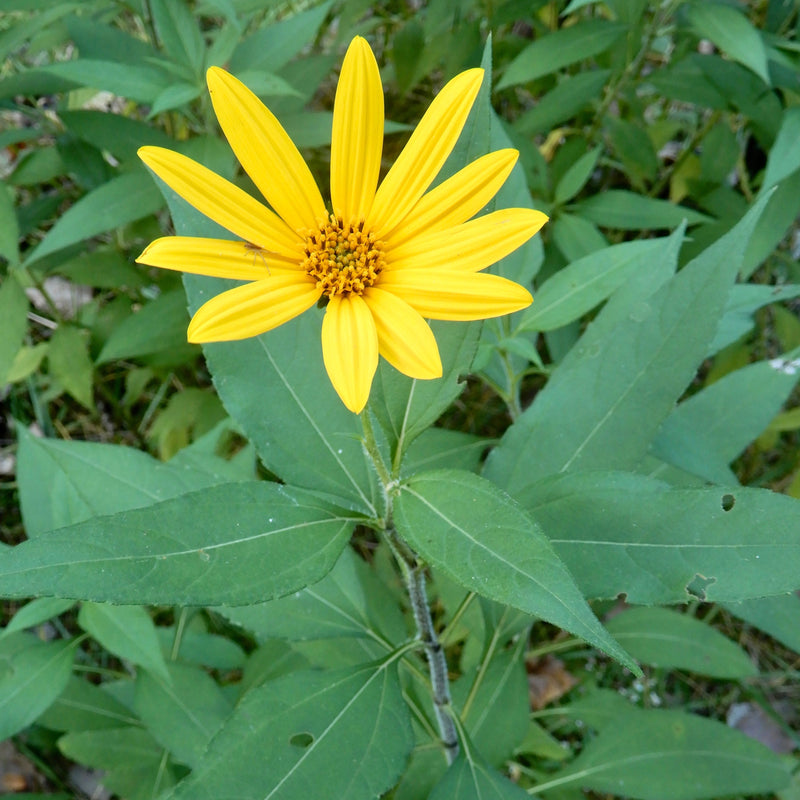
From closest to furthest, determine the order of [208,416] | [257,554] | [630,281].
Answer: [257,554] < [630,281] < [208,416]

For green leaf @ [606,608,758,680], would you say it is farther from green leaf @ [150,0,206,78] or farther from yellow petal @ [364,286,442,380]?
green leaf @ [150,0,206,78]

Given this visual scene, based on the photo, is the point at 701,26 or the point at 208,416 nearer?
the point at 701,26

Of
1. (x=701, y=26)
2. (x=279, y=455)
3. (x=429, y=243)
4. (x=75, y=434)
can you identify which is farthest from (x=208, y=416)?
(x=701, y=26)

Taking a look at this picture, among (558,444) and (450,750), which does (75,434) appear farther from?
(558,444)

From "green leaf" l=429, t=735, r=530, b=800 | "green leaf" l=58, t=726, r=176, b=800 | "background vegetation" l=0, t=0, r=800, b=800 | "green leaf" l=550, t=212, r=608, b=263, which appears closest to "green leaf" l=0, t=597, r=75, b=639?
"background vegetation" l=0, t=0, r=800, b=800

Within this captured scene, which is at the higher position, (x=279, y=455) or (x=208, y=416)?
(x=279, y=455)

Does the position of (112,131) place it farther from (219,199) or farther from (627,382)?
(627,382)

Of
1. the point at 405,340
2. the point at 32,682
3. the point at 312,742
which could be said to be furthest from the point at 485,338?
the point at 32,682
